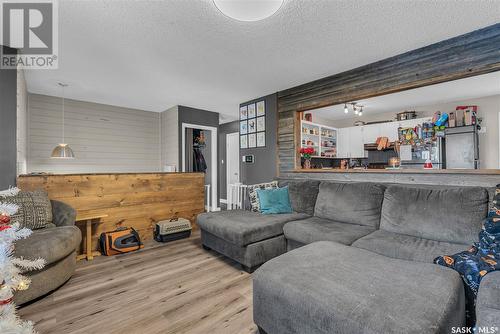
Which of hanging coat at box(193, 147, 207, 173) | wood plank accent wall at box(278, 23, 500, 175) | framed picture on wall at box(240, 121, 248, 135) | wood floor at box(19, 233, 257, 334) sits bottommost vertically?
wood floor at box(19, 233, 257, 334)

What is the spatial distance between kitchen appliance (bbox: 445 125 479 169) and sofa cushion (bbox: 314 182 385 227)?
9.60 ft

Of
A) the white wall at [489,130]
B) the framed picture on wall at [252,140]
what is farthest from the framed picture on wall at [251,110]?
the white wall at [489,130]

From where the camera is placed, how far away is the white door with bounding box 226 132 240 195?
22.5 feet

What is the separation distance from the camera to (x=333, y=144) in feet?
21.6

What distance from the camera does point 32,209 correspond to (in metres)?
2.40

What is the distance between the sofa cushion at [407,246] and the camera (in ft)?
5.95

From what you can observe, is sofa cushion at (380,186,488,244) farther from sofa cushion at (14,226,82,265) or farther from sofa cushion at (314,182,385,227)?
sofa cushion at (14,226,82,265)

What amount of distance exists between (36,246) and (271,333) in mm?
2023

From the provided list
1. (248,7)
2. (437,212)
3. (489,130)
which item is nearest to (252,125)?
(248,7)

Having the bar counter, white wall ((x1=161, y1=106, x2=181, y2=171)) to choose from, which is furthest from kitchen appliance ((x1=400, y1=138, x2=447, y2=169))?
white wall ((x1=161, y1=106, x2=181, y2=171))

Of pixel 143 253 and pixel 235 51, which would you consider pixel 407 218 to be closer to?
pixel 235 51

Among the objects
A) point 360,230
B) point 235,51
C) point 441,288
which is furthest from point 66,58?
point 441,288

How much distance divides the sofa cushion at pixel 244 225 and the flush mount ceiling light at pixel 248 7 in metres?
1.98

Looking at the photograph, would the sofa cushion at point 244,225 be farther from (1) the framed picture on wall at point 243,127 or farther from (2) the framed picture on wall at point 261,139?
(1) the framed picture on wall at point 243,127
